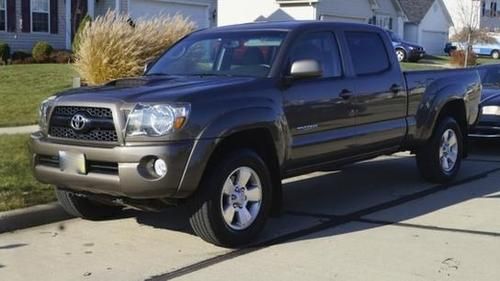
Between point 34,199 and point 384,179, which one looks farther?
point 384,179

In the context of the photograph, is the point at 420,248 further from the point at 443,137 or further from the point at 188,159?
the point at 443,137

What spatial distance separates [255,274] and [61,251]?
182cm

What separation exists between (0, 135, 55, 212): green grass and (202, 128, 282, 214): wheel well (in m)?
2.34

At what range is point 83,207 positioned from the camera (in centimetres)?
729

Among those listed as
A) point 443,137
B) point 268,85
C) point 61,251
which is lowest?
point 61,251

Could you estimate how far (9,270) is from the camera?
5797mm

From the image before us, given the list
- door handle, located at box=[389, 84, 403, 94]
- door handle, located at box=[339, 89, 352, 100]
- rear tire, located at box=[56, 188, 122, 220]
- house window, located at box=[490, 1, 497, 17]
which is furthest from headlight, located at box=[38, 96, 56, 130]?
house window, located at box=[490, 1, 497, 17]

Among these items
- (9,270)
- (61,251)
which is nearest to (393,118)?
(61,251)

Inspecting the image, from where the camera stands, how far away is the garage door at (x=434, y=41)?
59438mm

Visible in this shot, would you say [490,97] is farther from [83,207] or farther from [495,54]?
[495,54]

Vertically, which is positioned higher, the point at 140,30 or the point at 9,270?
the point at 140,30

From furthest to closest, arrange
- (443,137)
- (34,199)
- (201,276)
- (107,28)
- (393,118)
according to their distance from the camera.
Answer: (107,28) → (443,137) → (393,118) → (34,199) → (201,276)

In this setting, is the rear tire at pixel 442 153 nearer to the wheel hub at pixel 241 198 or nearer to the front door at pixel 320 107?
the front door at pixel 320 107

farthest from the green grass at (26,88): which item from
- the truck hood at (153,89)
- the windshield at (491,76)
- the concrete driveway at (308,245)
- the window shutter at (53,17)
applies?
the window shutter at (53,17)
